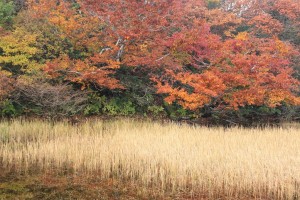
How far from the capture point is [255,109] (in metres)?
19.3

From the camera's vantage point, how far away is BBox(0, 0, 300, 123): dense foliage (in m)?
13.0

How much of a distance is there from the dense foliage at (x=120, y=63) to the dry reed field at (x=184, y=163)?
3.97 m

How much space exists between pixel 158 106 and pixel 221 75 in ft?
15.8

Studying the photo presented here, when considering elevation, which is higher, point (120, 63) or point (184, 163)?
point (120, 63)

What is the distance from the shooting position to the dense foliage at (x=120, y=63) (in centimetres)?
1305

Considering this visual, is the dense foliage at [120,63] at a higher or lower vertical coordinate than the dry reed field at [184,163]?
higher

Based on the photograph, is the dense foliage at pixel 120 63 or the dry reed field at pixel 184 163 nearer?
the dry reed field at pixel 184 163

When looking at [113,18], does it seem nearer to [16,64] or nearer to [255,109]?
[16,64]

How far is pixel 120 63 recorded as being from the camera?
13.4 metres

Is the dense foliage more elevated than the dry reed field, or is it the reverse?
the dense foliage

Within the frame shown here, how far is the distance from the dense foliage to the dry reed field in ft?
13.0

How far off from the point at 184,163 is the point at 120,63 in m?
7.52

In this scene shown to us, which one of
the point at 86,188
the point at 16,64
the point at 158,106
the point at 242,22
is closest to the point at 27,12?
the point at 16,64

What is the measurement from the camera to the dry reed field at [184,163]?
20.2ft
